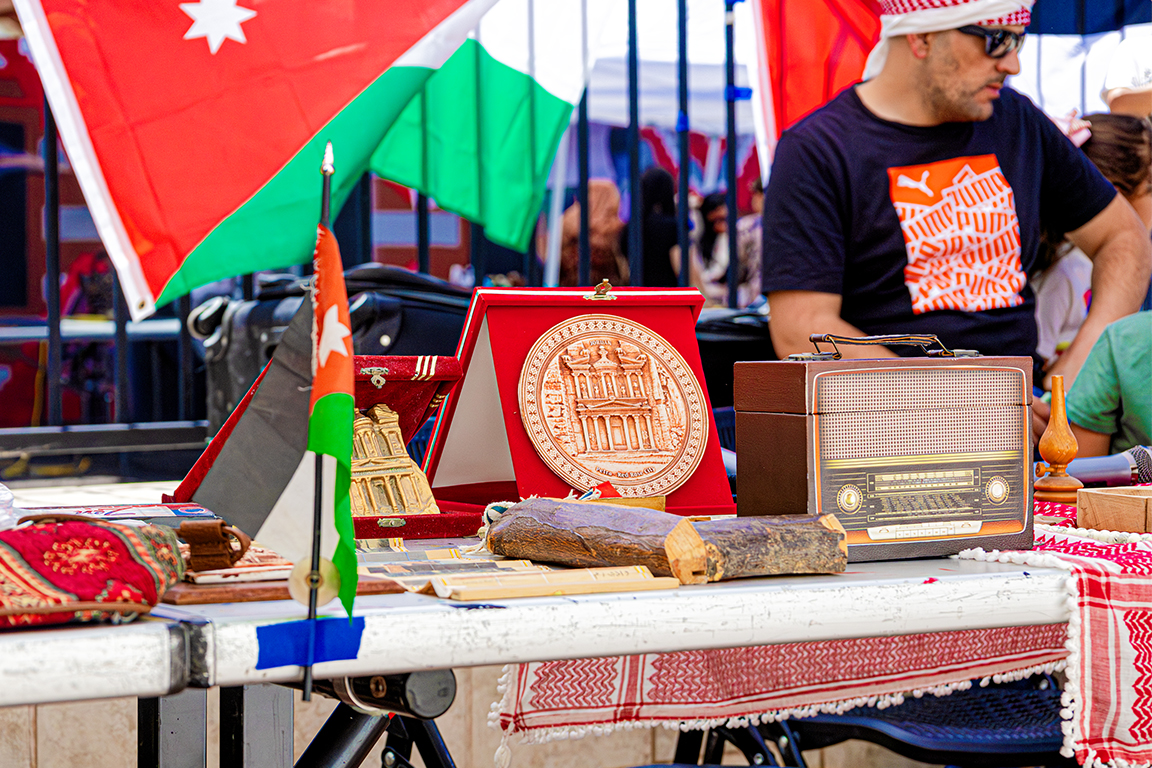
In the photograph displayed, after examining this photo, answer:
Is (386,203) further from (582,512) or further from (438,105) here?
(582,512)

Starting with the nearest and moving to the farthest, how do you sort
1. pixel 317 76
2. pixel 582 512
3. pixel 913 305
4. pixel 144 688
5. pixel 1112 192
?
1. pixel 144 688
2. pixel 582 512
3. pixel 913 305
4. pixel 317 76
5. pixel 1112 192

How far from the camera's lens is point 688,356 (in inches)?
43.0

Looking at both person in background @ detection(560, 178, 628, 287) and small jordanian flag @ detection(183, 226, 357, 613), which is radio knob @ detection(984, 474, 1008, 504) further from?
person in background @ detection(560, 178, 628, 287)

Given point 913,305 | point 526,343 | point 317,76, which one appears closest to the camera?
point 526,343

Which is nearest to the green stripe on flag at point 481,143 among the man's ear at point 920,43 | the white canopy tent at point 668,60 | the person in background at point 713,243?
the white canopy tent at point 668,60

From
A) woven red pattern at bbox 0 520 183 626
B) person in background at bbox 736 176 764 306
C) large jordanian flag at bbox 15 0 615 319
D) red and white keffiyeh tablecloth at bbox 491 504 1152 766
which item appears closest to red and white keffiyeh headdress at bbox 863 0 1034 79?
large jordanian flag at bbox 15 0 615 319

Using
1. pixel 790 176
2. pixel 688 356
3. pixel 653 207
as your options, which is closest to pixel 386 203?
pixel 653 207

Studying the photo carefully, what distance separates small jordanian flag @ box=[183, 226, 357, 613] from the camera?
582 millimetres

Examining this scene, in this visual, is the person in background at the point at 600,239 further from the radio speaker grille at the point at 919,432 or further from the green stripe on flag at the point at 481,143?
the radio speaker grille at the point at 919,432

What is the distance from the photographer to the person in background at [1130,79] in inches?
108

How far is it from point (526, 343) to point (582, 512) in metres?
0.27

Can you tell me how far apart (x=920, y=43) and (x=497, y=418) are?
1.33m

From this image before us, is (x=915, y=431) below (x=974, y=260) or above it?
below

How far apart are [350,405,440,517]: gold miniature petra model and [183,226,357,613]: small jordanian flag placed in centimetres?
31
